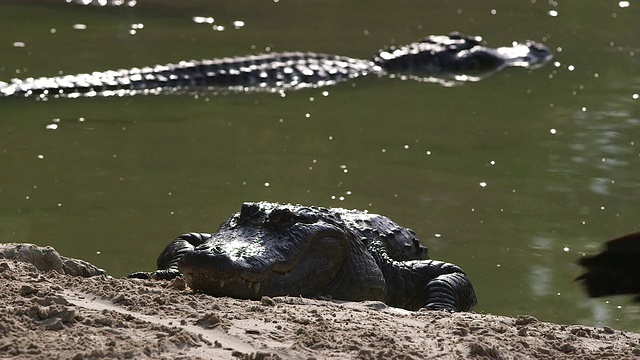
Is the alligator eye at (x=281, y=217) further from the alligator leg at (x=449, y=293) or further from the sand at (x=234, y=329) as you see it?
the alligator leg at (x=449, y=293)

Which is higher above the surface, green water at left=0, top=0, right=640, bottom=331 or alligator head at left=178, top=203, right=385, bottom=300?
alligator head at left=178, top=203, right=385, bottom=300

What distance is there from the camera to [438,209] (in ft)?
23.0

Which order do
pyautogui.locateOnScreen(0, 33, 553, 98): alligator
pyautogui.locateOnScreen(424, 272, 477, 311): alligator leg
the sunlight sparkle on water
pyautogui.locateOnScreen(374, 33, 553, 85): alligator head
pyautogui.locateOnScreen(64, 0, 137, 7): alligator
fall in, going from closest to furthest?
pyautogui.locateOnScreen(424, 272, 477, 311): alligator leg, pyautogui.locateOnScreen(0, 33, 553, 98): alligator, pyautogui.locateOnScreen(374, 33, 553, 85): alligator head, the sunlight sparkle on water, pyautogui.locateOnScreen(64, 0, 137, 7): alligator

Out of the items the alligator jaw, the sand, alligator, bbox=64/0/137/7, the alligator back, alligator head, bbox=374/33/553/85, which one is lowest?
alligator, bbox=64/0/137/7

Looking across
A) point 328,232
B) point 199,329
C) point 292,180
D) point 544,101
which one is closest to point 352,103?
point 544,101

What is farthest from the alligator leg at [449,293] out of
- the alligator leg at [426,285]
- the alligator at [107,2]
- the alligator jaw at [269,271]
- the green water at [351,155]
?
the alligator at [107,2]

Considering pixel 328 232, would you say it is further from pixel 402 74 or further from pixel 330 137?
pixel 402 74

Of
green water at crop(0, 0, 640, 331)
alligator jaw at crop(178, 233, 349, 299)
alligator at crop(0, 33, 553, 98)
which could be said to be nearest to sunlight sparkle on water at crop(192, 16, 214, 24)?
green water at crop(0, 0, 640, 331)

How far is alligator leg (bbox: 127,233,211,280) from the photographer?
15.6ft

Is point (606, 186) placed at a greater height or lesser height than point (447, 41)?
greater

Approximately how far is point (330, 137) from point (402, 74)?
3.58 m

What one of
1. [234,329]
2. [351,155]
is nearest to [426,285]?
[234,329]

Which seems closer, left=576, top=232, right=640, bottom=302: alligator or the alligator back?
left=576, top=232, right=640, bottom=302: alligator

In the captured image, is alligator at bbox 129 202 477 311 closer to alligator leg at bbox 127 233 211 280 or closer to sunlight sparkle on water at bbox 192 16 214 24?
alligator leg at bbox 127 233 211 280
